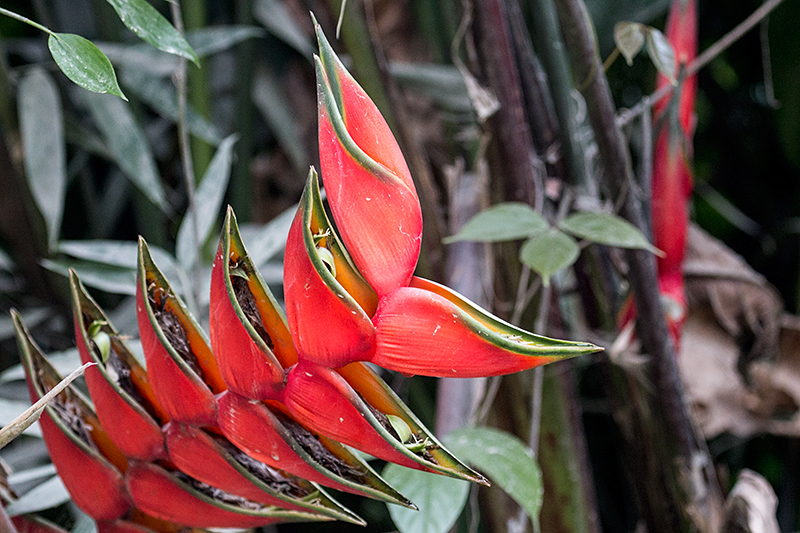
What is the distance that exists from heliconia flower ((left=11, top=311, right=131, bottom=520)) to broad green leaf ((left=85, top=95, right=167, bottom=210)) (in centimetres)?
30

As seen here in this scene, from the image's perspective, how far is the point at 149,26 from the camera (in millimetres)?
247

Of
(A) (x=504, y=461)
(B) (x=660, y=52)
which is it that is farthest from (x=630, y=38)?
(A) (x=504, y=461)

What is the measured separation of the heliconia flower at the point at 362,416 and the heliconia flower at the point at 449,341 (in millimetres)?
16

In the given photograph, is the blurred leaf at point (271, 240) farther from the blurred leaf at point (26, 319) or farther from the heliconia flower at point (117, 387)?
the blurred leaf at point (26, 319)

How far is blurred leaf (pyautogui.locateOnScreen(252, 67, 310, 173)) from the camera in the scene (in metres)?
0.77

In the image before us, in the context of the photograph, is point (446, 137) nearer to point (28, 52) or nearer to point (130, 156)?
point (130, 156)

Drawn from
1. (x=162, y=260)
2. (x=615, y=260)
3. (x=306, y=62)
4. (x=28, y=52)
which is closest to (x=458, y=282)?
(x=615, y=260)

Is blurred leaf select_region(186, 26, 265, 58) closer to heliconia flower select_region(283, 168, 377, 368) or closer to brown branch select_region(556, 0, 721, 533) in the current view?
brown branch select_region(556, 0, 721, 533)

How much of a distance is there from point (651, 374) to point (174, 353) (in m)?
0.34

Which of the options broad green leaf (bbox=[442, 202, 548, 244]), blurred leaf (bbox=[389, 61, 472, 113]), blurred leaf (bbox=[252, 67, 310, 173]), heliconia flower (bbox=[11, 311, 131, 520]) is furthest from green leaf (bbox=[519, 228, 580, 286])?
blurred leaf (bbox=[252, 67, 310, 173])

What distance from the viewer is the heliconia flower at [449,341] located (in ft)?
0.59

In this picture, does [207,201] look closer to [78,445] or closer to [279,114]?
[78,445]

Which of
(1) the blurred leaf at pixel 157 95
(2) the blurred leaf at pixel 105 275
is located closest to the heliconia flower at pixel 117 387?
(2) the blurred leaf at pixel 105 275

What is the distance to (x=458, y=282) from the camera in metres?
0.50
